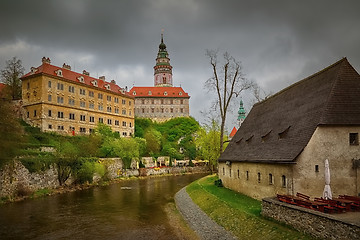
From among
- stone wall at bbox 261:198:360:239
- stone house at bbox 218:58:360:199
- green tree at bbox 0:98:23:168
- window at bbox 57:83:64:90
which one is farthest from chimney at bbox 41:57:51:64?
stone wall at bbox 261:198:360:239

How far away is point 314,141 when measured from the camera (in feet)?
51.1

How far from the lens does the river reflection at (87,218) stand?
16.7 m

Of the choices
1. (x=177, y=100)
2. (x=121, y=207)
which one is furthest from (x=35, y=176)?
(x=177, y=100)

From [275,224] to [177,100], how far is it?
260 feet

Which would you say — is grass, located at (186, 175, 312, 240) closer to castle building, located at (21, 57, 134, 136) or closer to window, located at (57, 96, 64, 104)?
castle building, located at (21, 57, 134, 136)

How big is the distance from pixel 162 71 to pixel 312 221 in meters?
99.1

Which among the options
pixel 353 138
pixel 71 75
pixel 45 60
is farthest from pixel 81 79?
pixel 353 138

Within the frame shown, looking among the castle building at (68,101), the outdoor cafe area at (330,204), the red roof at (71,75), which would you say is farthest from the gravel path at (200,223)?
the red roof at (71,75)

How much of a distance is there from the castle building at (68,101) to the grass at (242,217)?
35.9 metres

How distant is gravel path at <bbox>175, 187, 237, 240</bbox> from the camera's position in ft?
49.2

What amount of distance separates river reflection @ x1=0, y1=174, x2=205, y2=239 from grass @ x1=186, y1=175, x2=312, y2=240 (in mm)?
3153

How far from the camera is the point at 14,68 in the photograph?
57625 millimetres

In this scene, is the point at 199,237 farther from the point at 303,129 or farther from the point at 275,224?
the point at 303,129

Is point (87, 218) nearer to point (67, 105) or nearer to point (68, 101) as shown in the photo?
point (67, 105)
